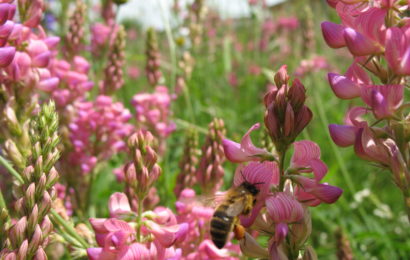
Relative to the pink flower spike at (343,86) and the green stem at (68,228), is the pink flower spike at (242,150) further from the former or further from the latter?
the green stem at (68,228)

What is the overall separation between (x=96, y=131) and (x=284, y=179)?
206 cm

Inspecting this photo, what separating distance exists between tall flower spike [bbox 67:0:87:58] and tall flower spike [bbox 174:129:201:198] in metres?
1.22

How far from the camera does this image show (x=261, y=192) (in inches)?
54.7

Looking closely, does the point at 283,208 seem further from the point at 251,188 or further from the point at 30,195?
the point at 30,195

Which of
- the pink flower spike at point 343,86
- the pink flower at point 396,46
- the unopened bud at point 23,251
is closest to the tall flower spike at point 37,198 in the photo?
the unopened bud at point 23,251

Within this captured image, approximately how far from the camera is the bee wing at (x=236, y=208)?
61.5 inches

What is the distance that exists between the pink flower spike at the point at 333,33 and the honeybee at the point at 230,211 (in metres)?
0.49

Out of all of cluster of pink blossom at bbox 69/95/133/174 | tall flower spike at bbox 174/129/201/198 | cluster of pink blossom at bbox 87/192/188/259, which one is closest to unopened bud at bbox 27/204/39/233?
cluster of pink blossom at bbox 87/192/188/259

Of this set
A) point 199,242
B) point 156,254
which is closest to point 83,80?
point 199,242

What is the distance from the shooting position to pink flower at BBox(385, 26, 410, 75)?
4.51ft

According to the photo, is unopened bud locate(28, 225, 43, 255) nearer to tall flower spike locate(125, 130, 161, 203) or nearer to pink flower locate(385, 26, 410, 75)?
tall flower spike locate(125, 130, 161, 203)

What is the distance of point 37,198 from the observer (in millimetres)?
1448

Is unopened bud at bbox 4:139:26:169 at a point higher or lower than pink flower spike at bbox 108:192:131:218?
higher

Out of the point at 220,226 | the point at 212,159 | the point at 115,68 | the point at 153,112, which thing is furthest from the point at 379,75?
the point at 115,68
